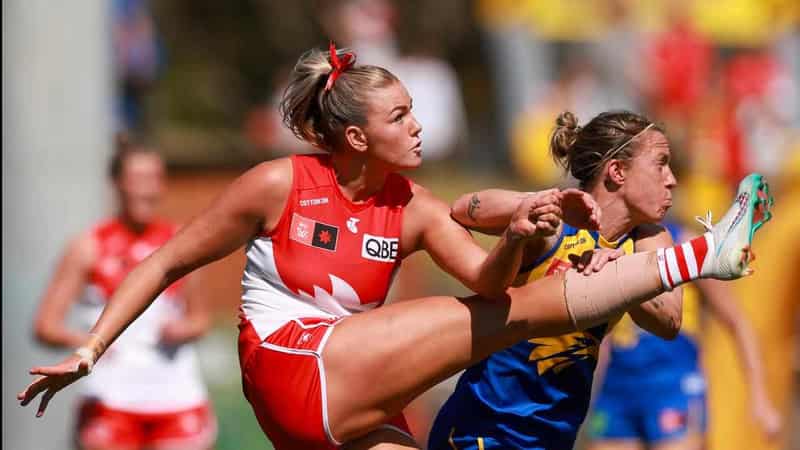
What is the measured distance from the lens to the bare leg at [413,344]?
409 cm

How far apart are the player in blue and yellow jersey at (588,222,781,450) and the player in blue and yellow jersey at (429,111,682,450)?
1919 mm

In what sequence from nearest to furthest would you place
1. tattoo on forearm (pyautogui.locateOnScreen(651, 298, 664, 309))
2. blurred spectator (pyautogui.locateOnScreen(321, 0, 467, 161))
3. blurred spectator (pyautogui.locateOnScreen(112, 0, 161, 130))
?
tattoo on forearm (pyautogui.locateOnScreen(651, 298, 664, 309))
blurred spectator (pyautogui.locateOnScreen(321, 0, 467, 161))
blurred spectator (pyautogui.locateOnScreen(112, 0, 161, 130))

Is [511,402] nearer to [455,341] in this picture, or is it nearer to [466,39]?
[455,341]

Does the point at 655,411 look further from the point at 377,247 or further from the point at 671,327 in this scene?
the point at 377,247

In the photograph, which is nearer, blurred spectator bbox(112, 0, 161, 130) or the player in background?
the player in background

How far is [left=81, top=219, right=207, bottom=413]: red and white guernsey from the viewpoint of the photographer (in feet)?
21.0

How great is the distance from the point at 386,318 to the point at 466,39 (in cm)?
1310

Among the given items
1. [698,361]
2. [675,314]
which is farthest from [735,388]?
[675,314]

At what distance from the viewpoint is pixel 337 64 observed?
14.4 feet

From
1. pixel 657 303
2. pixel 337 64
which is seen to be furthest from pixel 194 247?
pixel 657 303

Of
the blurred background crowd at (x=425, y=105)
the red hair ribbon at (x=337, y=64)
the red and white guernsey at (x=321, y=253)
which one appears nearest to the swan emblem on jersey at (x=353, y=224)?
the red and white guernsey at (x=321, y=253)

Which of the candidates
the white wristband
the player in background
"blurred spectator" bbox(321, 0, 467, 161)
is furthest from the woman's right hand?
"blurred spectator" bbox(321, 0, 467, 161)

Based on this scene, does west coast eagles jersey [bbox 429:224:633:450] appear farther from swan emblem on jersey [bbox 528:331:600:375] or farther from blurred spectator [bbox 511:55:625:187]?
blurred spectator [bbox 511:55:625:187]

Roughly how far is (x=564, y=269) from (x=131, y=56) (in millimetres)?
8507
